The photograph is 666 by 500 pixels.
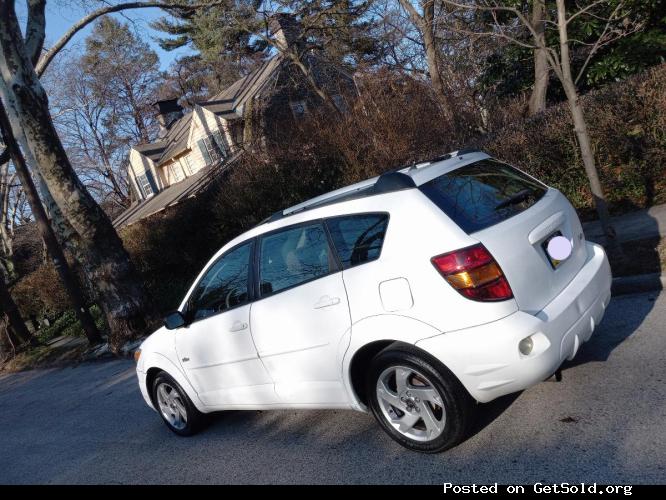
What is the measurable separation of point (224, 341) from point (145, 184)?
33.5m

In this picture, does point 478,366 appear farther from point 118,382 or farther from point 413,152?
point 413,152

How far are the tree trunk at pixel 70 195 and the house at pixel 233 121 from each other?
5793 mm

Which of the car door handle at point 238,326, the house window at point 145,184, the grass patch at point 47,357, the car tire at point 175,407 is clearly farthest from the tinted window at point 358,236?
the house window at point 145,184

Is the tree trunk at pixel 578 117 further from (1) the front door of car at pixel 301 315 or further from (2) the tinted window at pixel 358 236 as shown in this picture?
(1) the front door of car at pixel 301 315

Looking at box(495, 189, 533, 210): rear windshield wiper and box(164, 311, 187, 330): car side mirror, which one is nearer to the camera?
box(495, 189, 533, 210): rear windshield wiper

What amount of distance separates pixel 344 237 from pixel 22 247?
122ft

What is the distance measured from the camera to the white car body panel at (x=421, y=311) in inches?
133

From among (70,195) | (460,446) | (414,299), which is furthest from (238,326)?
(70,195)

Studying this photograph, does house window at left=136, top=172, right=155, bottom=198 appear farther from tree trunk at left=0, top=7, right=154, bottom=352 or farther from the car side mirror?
Result: the car side mirror

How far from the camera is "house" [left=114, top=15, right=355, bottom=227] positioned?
2305 cm

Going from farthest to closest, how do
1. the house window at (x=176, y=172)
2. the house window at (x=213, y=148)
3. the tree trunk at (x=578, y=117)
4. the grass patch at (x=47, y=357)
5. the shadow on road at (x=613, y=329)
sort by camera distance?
the house window at (x=176, y=172), the house window at (x=213, y=148), the grass patch at (x=47, y=357), the tree trunk at (x=578, y=117), the shadow on road at (x=613, y=329)

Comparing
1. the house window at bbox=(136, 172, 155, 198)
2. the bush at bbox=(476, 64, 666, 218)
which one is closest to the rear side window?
the bush at bbox=(476, 64, 666, 218)

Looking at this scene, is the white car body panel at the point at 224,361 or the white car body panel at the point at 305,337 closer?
the white car body panel at the point at 305,337

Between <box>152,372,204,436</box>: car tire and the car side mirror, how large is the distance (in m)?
0.67
